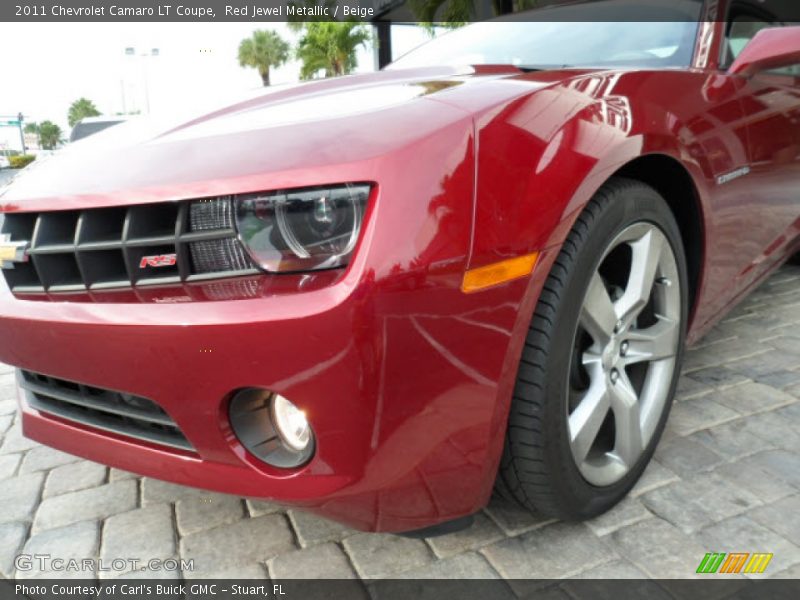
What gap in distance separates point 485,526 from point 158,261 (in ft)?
3.41

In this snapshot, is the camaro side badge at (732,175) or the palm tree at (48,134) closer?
the camaro side badge at (732,175)

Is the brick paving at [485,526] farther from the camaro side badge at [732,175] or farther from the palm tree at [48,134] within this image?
the palm tree at [48,134]

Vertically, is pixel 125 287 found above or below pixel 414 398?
above

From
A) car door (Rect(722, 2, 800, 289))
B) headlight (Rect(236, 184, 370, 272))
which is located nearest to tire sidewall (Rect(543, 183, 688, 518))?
headlight (Rect(236, 184, 370, 272))

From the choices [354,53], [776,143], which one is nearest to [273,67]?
[354,53]

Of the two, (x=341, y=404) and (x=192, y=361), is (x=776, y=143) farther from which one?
(x=192, y=361)

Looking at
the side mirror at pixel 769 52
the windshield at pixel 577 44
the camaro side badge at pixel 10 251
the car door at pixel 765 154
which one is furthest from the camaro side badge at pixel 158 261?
the side mirror at pixel 769 52

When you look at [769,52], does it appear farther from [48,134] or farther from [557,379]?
[48,134]

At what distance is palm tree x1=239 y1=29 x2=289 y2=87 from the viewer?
4300 cm

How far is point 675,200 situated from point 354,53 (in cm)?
2583

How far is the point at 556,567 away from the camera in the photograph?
1.47 meters

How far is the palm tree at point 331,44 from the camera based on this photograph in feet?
81.0

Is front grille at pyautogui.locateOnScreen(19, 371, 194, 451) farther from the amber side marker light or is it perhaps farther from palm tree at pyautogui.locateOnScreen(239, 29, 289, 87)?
palm tree at pyautogui.locateOnScreen(239, 29, 289, 87)

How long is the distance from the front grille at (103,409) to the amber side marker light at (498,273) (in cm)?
68
